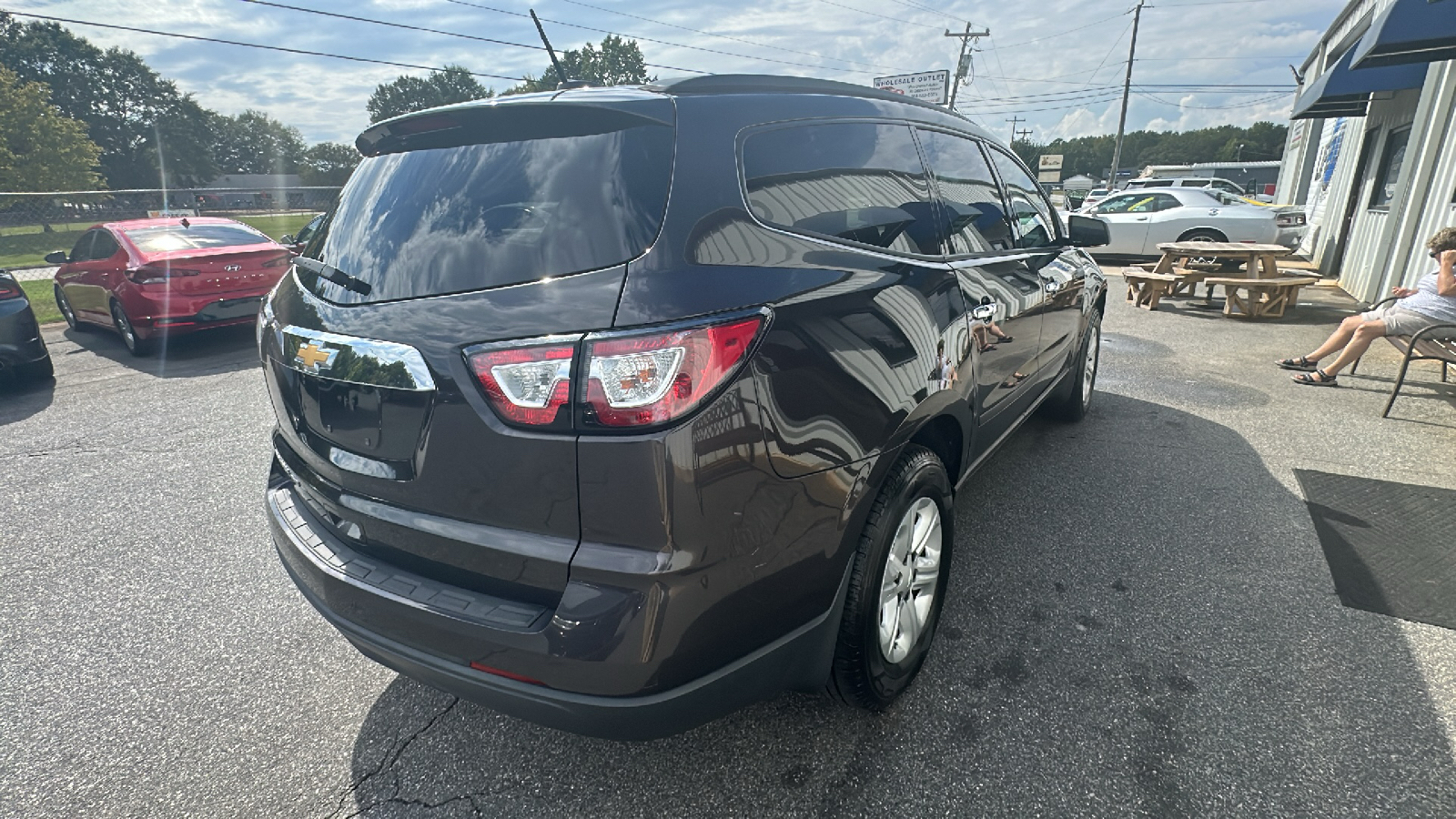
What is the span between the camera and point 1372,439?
4.50 m

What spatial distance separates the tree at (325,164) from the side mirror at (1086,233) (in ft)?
250

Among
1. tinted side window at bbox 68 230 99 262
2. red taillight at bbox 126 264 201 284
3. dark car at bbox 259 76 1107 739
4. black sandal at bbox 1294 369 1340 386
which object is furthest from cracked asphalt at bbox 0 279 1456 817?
tinted side window at bbox 68 230 99 262

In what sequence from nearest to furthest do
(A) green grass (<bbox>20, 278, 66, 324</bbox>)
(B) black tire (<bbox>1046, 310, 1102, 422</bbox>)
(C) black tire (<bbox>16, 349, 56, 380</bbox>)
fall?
(B) black tire (<bbox>1046, 310, 1102, 422</bbox>)
(C) black tire (<bbox>16, 349, 56, 380</bbox>)
(A) green grass (<bbox>20, 278, 66, 324</bbox>)

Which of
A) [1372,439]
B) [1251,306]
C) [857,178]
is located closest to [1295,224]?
[1251,306]

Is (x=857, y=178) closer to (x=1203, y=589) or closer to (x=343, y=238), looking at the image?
(x=343, y=238)

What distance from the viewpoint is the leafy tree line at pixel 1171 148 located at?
83.8 metres

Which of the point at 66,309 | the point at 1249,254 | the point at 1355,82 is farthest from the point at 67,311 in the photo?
the point at 1355,82

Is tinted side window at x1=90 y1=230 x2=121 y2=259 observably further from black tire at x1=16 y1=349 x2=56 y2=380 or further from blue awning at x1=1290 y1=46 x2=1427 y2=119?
blue awning at x1=1290 y1=46 x2=1427 y2=119

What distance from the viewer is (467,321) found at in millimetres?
1553

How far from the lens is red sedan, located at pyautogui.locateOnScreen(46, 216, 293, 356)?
24.2 ft

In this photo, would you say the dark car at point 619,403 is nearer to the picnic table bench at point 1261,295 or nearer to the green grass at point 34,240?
the picnic table bench at point 1261,295

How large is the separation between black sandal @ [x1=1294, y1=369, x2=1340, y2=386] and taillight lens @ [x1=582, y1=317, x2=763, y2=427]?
20.9ft

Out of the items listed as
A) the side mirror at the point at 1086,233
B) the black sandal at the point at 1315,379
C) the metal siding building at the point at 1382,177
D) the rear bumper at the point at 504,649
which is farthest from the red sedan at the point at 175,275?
the metal siding building at the point at 1382,177

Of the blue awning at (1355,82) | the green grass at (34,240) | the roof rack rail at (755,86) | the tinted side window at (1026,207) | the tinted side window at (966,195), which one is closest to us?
the roof rack rail at (755,86)
